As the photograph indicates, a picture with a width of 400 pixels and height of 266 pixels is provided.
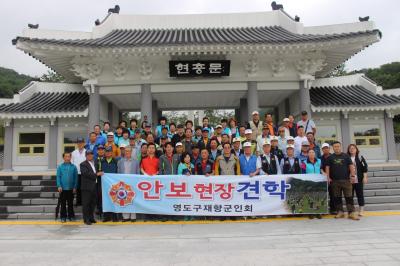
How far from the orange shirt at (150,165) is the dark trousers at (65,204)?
1811 millimetres

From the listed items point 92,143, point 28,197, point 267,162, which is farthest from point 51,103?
point 267,162

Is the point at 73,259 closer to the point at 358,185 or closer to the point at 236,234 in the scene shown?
the point at 236,234

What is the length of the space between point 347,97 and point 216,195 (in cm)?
815

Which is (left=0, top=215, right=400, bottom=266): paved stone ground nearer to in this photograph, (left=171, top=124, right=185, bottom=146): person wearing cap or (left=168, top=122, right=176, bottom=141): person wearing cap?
(left=171, top=124, right=185, bottom=146): person wearing cap

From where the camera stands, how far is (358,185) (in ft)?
22.9

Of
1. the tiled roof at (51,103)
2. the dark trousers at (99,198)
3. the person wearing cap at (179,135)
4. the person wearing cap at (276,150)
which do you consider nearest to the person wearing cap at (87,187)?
the dark trousers at (99,198)

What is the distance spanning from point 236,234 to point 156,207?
209cm

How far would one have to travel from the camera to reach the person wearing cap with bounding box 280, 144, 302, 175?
717 cm

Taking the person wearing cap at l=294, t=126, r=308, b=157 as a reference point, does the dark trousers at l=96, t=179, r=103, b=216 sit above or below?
below

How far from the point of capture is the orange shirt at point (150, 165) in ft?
23.2

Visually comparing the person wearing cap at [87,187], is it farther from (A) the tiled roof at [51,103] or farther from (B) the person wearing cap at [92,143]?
(A) the tiled roof at [51,103]

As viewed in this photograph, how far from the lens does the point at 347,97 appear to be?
12242 millimetres

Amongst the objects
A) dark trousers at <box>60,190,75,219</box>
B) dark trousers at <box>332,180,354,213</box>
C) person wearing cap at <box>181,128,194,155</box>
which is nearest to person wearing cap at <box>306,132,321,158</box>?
dark trousers at <box>332,180,354,213</box>

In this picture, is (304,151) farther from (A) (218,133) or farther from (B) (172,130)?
(B) (172,130)
